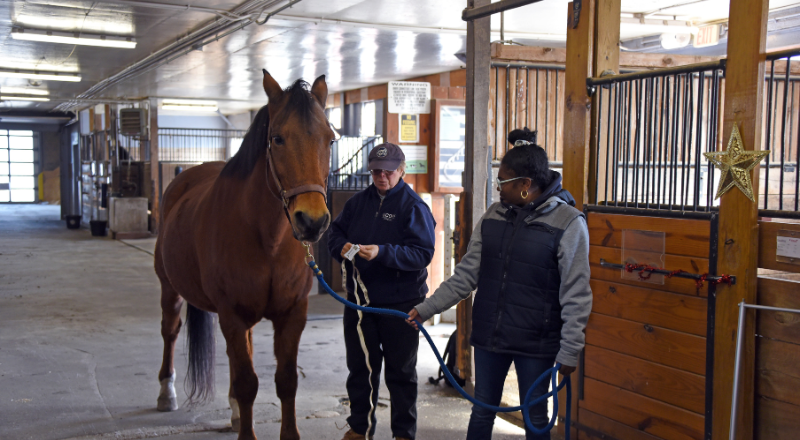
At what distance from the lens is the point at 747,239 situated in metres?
2.02

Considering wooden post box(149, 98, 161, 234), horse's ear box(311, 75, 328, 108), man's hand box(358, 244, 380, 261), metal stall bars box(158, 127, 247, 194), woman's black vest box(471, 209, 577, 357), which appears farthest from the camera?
metal stall bars box(158, 127, 247, 194)

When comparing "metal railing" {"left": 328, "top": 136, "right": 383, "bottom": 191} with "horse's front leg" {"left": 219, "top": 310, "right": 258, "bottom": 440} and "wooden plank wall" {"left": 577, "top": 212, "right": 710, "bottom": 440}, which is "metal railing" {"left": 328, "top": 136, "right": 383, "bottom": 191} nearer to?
"horse's front leg" {"left": 219, "top": 310, "right": 258, "bottom": 440}

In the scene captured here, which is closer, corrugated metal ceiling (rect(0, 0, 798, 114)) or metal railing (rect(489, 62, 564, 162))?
metal railing (rect(489, 62, 564, 162))

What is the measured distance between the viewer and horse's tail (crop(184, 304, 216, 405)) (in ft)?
10.8

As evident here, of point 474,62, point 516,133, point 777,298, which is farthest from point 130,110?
point 777,298

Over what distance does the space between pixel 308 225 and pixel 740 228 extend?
143 centimetres

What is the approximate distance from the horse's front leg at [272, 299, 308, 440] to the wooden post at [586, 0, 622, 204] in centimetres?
139

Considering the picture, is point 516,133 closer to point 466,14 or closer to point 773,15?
point 466,14

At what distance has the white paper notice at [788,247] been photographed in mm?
1891

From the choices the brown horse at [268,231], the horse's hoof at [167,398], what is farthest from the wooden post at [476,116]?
the horse's hoof at [167,398]

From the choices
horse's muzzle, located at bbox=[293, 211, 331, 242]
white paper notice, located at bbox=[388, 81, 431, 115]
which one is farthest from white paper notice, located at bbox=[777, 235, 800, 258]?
white paper notice, located at bbox=[388, 81, 431, 115]

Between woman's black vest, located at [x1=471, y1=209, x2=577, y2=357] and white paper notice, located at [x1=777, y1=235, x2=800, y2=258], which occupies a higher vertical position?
white paper notice, located at [x1=777, y1=235, x2=800, y2=258]

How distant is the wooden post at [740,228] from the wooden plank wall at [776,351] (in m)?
0.03

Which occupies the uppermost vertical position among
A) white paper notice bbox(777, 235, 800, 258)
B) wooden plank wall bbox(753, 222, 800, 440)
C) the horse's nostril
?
the horse's nostril
